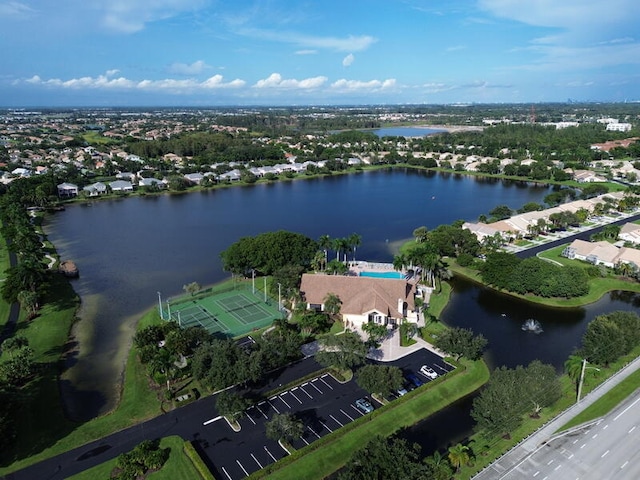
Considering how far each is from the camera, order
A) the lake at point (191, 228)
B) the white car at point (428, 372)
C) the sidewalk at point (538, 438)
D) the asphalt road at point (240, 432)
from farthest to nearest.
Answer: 1. the lake at point (191, 228)
2. the white car at point (428, 372)
3. the asphalt road at point (240, 432)
4. the sidewalk at point (538, 438)

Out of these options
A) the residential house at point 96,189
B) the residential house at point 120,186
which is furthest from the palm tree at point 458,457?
the residential house at point 120,186

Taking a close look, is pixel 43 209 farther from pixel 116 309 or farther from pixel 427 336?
pixel 427 336

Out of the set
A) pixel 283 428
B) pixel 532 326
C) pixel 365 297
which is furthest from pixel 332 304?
pixel 532 326

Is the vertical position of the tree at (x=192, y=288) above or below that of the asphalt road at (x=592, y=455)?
above

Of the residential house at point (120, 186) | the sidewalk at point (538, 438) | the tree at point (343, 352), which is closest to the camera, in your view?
the sidewalk at point (538, 438)

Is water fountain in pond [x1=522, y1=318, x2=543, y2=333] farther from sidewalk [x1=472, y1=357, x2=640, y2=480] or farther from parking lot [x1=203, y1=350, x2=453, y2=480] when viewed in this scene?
parking lot [x1=203, y1=350, x2=453, y2=480]

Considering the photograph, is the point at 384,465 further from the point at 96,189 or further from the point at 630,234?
the point at 96,189

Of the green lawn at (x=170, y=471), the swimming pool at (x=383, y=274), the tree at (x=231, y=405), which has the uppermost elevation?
the tree at (x=231, y=405)

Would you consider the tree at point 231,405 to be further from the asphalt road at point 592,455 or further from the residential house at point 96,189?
the residential house at point 96,189
